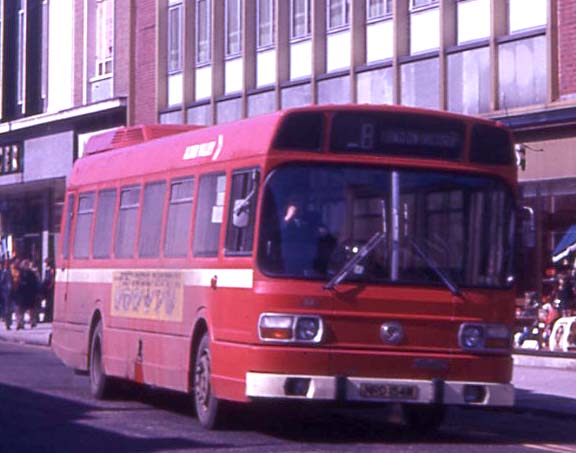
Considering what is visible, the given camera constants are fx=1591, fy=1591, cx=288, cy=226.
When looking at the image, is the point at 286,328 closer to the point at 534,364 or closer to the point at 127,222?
the point at 127,222

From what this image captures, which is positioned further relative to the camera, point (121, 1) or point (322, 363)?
point (121, 1)

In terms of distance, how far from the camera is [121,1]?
4166cm

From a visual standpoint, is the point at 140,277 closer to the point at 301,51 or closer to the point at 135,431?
the point at 135,431

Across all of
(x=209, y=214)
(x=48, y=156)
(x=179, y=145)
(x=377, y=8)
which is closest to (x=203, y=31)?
(x=377, y=8)

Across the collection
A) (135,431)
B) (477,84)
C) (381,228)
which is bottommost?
(135,431)

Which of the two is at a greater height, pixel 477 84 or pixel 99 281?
pixel 477 84

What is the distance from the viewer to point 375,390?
45.3ft

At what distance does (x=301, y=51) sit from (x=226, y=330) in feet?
62.2

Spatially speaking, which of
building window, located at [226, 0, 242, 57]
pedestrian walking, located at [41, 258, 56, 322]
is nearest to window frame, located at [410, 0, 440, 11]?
building window, located at [226, 0, 242, 57]

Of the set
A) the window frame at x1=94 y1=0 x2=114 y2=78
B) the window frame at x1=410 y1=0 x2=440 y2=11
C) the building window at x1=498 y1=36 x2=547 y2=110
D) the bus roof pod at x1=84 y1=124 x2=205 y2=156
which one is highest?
the window frame at x1=94 y1=0 x2=114 y2=78

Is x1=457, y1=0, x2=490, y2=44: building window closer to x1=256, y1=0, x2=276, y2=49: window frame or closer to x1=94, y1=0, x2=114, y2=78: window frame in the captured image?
Answer: x1=256, y1=0, x2=276, y2=49: window frame

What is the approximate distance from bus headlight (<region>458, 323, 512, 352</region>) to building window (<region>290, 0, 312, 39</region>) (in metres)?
18.7

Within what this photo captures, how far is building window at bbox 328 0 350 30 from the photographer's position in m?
30.9

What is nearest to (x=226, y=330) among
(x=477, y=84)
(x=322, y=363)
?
(x=322, y=363)
